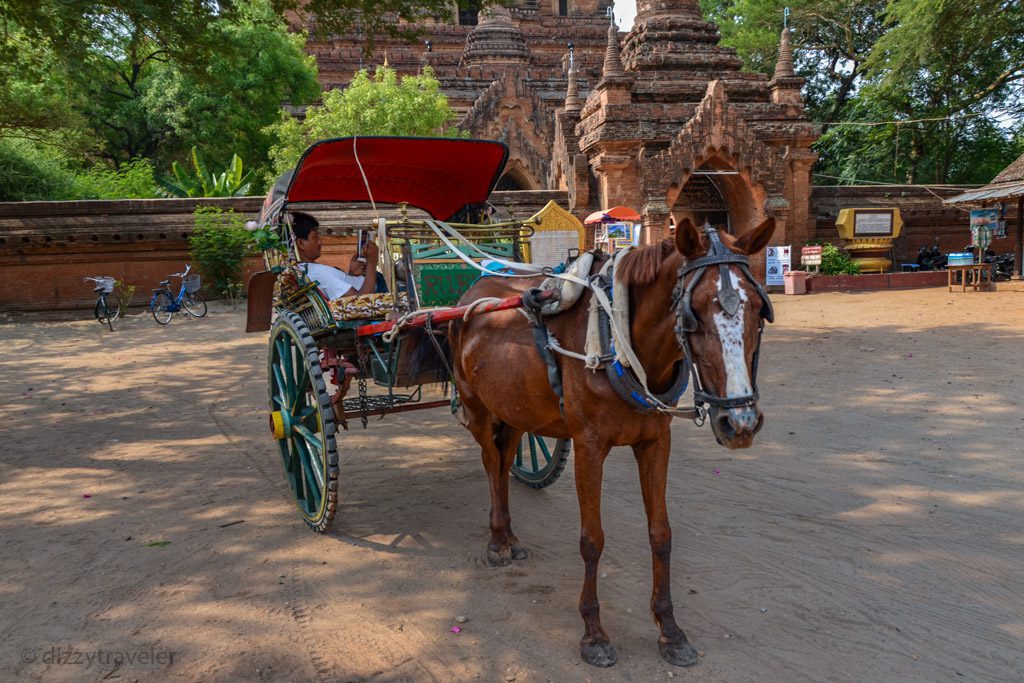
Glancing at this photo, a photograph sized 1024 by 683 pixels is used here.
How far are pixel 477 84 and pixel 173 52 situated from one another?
1661cm

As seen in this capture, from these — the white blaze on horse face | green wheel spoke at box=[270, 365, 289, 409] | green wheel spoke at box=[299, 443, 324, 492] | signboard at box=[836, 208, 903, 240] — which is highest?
signboard at box=[836, 208, 903, 240]

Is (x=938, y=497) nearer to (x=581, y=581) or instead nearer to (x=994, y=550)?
(x=994, y=550)

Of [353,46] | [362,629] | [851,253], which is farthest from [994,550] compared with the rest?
[353,46]

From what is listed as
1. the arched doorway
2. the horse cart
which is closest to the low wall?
the arched doorway

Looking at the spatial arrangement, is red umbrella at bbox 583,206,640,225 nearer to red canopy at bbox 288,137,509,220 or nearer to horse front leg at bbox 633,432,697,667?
red canopy at bbox 288,137,509,220

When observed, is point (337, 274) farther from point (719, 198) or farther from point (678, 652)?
point (719, 198)

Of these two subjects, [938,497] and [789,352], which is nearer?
[938,497]

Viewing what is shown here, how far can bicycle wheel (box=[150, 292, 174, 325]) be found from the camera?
1383cm

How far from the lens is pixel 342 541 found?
13.1ft

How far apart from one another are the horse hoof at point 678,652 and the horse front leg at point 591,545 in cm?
19

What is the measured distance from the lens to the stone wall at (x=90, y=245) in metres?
14.8

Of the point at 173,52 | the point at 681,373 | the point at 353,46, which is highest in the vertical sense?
the point at 353,46

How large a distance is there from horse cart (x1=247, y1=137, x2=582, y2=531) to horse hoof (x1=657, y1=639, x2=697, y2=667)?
1624 mm

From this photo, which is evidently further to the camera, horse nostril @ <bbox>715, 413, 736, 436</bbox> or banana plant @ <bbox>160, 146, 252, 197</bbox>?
banana plant @ <bbox>160, 146, 252, 197</bbox>
